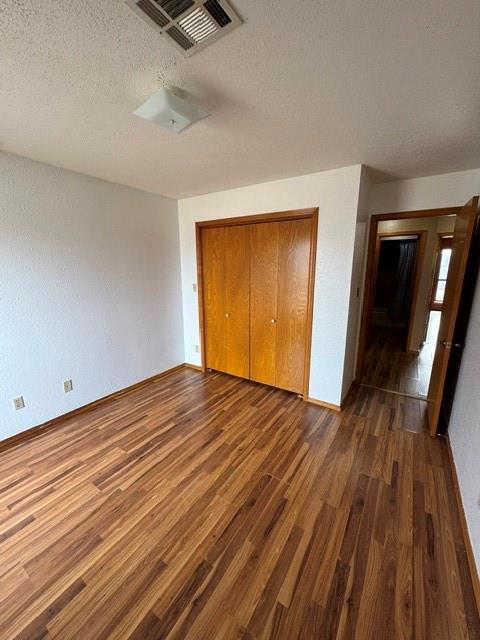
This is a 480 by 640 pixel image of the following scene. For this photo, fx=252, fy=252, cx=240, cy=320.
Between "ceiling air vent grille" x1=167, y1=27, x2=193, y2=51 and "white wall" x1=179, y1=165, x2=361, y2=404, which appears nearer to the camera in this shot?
"ceiling air vent grille" x1=167, y1=27, x2=193, y2=51

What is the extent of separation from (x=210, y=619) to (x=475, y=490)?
1452 mm

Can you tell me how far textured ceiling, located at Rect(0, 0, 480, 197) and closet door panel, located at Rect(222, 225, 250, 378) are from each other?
99cm

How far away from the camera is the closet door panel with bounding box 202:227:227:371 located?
123 inches

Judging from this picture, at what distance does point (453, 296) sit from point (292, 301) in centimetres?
133

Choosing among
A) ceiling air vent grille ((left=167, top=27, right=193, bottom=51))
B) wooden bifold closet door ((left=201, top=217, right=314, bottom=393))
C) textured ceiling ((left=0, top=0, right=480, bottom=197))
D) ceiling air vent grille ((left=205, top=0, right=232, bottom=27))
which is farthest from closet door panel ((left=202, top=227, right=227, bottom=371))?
ceiling air vent grille ((left=205, top=0, right=232, bottom=27))

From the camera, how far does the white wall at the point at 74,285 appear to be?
2.05m

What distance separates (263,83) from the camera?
1186mm

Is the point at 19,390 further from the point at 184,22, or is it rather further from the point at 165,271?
the point at 184,22

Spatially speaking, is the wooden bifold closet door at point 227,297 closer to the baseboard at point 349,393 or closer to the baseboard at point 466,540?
the baseboard at point 349,393

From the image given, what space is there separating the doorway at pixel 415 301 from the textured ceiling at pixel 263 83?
792 mm

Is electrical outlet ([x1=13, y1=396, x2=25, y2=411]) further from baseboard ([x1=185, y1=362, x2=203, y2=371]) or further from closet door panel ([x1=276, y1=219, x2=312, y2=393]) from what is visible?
closet door panel ([x1=276, y1=219, x2=312, y2=393])

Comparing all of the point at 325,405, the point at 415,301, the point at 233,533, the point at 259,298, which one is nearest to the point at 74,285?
the point at 259,298

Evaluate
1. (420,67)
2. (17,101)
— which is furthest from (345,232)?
(17,101)

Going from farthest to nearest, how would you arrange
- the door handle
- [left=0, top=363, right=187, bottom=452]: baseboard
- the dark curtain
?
the dark curtain < [left=0, top=363, right=187, bottom=452]: baseboard < the door handle
